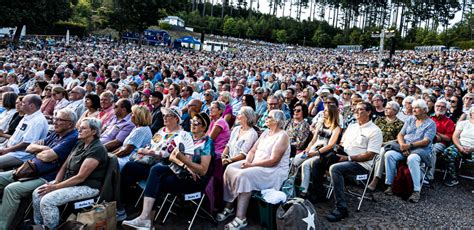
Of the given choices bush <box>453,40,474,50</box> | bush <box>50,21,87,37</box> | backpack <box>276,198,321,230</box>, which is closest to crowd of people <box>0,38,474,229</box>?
backpack <box>276,198,321,230</box>

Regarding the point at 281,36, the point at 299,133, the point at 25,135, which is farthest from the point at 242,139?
the point at 281,36

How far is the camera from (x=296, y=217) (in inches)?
149

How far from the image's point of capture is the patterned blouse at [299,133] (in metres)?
5.68

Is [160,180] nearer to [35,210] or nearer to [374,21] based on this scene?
[35,210]

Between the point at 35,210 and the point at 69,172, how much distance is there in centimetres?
46

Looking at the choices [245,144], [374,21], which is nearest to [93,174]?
[245,144]

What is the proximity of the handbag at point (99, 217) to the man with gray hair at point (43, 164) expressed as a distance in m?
0.59

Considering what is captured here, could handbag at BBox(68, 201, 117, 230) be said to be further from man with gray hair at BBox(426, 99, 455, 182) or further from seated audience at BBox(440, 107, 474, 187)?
seated audience at BBox(440, 107, 474, 187)

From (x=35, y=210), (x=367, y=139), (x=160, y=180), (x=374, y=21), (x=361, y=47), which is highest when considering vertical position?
(x=374, y=21)

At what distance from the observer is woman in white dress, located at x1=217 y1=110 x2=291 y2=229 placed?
429 centimetres

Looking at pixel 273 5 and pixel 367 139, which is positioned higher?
pixel 273 5

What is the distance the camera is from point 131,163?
465cm

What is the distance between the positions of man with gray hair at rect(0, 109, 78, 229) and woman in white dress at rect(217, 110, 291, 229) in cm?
178

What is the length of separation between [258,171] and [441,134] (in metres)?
3.73
